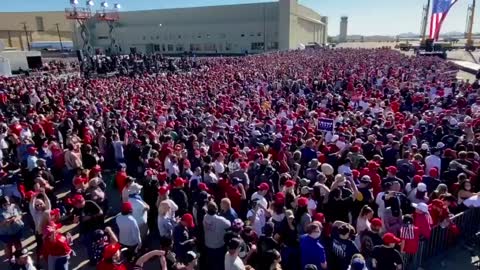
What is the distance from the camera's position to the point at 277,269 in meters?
4.38

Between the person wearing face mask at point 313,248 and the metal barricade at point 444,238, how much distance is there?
1.66 metres

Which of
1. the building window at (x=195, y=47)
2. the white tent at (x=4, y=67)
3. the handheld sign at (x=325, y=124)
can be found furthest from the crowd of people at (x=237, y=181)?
the building window at (x=195, y=47)

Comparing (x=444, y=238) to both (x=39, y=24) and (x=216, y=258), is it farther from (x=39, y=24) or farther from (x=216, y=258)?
(x=39, y=24)

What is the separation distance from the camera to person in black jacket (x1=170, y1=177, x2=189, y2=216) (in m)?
6.58

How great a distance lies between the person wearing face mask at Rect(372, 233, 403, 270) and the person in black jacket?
3260 mm

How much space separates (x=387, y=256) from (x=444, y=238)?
2.56 m

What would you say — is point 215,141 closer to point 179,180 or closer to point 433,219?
point 179,180

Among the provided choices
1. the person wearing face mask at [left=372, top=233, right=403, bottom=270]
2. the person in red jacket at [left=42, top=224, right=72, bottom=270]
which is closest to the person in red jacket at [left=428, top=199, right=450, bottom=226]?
the person wearing face mask at [left=372, top=233, right=403, bottom=270]

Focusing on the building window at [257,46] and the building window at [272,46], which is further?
the building window at [257,46]

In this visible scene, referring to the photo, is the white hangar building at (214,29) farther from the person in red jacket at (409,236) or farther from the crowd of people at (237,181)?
the person in red jacket at (409,236)

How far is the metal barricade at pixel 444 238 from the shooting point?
5.93m

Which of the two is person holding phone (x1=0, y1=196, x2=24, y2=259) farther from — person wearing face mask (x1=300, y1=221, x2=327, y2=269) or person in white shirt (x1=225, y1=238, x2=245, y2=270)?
person wearing face mask (x1=300, y1=221, x2=327, y2=269)

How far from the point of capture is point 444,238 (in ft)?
21.2

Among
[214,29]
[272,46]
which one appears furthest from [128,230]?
[214,29]
